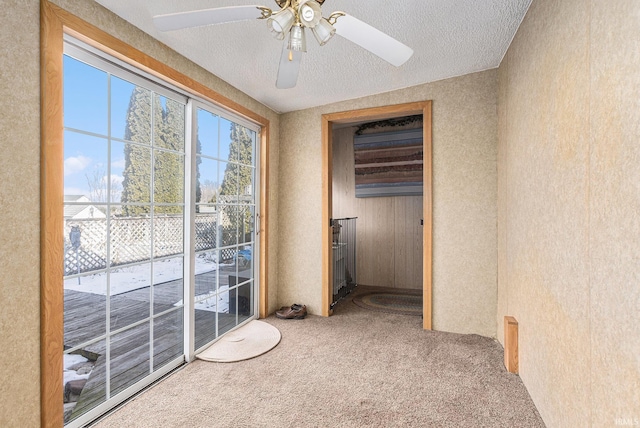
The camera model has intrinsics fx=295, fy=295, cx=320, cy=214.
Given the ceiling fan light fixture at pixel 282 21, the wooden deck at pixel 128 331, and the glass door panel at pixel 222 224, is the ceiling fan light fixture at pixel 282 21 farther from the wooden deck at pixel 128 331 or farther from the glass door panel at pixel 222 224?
the wooden deck at pixel 128 331

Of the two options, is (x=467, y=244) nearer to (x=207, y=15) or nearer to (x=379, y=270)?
(x=379, y=270)

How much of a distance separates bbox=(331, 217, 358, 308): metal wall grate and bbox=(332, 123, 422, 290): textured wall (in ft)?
0.36

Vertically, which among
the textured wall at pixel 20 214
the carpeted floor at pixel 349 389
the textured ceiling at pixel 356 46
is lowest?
the carpeted floor at pixel 349 389

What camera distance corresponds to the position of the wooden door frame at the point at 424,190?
2896 millimetres

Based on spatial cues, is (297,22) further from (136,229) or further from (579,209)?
(136,229)

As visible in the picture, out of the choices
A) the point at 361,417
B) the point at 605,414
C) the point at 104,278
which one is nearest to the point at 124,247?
the point at 104,278

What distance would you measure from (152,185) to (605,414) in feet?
8.63

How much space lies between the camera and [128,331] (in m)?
1.96

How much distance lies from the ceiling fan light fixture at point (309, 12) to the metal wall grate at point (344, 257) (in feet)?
9.23

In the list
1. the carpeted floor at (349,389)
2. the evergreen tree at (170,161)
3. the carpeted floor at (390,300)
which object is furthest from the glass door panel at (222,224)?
the carpeted floor at (390,300)

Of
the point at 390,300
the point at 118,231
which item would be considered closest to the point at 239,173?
the point at 118,231

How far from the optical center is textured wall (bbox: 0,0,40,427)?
4.23 feet

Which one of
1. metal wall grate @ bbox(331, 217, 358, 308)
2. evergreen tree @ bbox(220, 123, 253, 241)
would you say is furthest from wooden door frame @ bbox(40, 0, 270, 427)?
metal wall grate @ bbox(331, 217, 358, 308)

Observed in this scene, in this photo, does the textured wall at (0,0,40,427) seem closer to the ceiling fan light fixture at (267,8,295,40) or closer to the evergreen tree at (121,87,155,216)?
the evergreen tree at (121,87,155,216)
